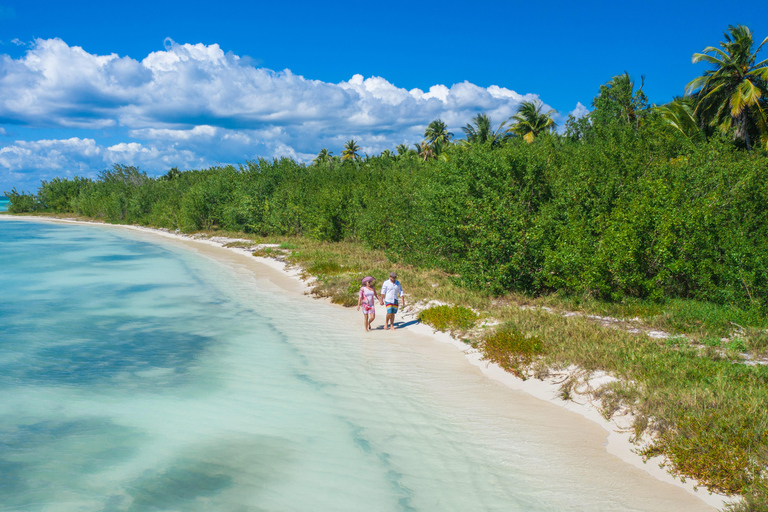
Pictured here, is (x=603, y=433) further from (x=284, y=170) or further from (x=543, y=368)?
(x=284, y=170)

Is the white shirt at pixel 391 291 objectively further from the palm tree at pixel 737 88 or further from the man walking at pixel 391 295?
the palm tree at pixel 737 88

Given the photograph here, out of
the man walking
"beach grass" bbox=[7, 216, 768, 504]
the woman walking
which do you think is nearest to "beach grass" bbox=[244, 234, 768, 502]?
"beach grass" bbox=[7, 216, 768, 504]

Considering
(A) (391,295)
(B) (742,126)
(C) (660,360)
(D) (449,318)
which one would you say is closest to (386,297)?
(A) (391,295)

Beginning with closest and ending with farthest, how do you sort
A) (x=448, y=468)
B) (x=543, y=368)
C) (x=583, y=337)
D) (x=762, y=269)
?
(x=448, y=468) → (x=543, y=368) → (x=583, y=337) → (x=762, y=269)

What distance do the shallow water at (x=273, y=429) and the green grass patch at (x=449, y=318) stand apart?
3.15ft

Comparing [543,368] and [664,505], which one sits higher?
[543,368]

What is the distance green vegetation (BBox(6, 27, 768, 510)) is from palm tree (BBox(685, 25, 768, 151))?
11cm

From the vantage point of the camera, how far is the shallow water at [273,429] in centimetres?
636

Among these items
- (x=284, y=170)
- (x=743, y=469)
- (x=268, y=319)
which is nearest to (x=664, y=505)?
(x=743, y=469)

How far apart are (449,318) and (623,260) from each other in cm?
454

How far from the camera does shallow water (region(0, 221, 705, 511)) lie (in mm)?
6359

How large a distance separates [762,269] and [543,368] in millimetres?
5969

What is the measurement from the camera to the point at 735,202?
12.5 meters

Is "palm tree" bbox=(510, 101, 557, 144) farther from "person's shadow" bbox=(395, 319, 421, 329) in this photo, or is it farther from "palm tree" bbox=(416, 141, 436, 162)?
"person's shadow" bbox=(395, 319, 421, 329)
